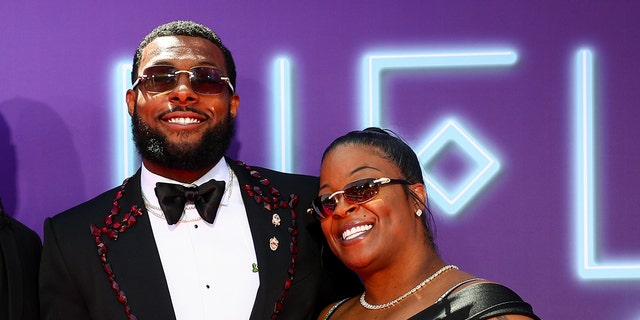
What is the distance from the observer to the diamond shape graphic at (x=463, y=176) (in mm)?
2814

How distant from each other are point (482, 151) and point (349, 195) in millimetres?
993

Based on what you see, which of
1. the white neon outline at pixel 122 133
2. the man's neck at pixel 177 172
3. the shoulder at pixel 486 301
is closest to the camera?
the shoulder at pixel 486 301

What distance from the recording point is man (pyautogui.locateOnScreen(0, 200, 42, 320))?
216 centimetres

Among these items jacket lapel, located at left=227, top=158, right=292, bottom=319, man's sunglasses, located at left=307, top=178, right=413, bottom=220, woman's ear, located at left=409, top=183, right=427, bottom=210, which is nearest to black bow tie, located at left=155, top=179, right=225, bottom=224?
jacket lapel, located at left=227, top=158, right=292, bottom=319

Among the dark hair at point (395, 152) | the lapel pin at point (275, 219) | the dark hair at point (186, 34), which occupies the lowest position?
the lapel pin at point (275, 219)

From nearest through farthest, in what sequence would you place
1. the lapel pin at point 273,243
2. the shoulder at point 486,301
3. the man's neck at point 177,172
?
the shoulder at point 486,301
the lapel pin at point 273,243
the man's neck at point 177,172

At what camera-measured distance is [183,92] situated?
2.22m

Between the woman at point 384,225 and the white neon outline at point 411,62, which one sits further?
the white neon outline at point 411,62

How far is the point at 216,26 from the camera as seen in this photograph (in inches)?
114

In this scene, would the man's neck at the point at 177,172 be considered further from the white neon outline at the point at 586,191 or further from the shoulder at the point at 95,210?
the white neon outline at the point at 586,191

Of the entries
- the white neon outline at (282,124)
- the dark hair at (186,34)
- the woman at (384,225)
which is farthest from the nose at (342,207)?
the white neon outline at (282,124)

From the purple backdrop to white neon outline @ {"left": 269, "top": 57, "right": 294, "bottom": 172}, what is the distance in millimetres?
17

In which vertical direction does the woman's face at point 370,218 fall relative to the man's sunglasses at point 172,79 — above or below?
below

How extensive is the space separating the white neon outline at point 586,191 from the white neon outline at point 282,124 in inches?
44.4
